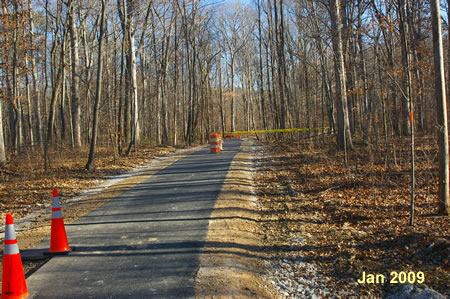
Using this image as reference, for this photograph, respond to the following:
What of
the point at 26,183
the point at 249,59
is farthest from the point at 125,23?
the point at 249,59

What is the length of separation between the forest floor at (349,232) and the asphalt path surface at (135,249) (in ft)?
4.54

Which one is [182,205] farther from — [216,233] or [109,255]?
→ [109,255]

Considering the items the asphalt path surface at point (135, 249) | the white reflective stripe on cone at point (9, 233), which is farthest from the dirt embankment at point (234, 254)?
the white reflective stripe on cone at point (9, 233)

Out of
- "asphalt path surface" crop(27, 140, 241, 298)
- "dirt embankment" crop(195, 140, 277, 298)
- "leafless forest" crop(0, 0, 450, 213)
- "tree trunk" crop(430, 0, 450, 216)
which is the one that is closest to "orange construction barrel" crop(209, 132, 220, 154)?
"leafless forest" crop(0, 0, 450, 213)

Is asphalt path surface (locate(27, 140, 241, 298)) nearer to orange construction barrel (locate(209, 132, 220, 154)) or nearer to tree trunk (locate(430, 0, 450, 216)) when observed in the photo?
tree trunk (locate(430, 0, 450, 216))

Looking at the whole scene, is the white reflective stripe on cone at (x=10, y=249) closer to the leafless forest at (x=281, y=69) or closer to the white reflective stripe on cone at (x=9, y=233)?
the white reflective stripe on cone at (x=9, y=233)

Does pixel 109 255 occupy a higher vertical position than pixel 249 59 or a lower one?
lower

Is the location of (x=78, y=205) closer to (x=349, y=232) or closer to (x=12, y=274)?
(x=12, y=274)

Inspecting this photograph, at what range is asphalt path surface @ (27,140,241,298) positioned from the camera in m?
4.44

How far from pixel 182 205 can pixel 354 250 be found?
13.8ft

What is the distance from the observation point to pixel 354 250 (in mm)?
5801

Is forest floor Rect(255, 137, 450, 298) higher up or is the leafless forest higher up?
the leafless forest

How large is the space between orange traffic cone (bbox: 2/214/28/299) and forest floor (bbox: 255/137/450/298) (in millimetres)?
3177

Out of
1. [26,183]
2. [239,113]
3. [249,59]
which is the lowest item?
[26,183]
